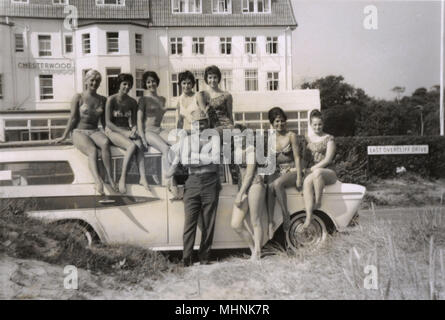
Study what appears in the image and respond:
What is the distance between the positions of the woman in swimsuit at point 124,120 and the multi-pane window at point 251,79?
3.61 ft

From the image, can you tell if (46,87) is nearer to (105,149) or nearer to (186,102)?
(105,149)

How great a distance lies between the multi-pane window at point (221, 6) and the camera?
4832mm

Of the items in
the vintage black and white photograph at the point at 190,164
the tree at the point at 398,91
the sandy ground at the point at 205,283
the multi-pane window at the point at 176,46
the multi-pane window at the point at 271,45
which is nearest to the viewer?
the sandy ground at the point at 205,283

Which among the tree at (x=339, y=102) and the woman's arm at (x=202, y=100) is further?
the tree at (x=339, y=102)

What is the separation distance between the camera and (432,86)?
16.7ft

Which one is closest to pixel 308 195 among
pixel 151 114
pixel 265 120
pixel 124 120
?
pixel 265 120

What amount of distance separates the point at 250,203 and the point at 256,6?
6.47ft

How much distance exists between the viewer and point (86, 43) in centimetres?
465

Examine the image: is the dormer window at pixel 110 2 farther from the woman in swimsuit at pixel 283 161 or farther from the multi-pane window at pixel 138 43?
the woman in swimsuit at pixel 283 161

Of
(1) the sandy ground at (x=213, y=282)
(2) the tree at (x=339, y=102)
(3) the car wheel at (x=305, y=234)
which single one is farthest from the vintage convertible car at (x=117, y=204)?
(2) the tree at (x=339, y=102)

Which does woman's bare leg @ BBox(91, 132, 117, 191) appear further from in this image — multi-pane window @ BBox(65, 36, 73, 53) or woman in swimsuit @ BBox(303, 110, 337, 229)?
woman in swimsuit @ BBox(303, 110, 337, 229)

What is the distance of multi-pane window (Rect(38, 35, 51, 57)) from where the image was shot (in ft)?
15.3
